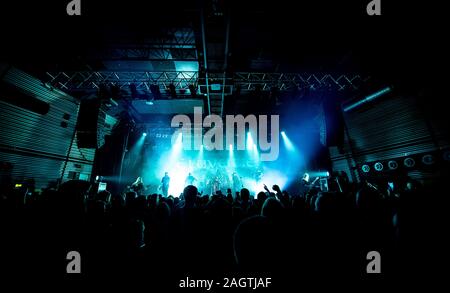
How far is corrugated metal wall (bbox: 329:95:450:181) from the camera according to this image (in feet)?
24.2

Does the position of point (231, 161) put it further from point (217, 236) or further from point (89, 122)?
point (217, 236)

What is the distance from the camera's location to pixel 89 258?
2176 millimetres

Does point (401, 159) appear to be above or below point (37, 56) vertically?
below

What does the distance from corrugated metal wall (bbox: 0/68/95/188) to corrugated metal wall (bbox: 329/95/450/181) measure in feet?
51.5

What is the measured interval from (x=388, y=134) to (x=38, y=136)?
16922 mm

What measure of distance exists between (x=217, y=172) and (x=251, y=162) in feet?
11.2

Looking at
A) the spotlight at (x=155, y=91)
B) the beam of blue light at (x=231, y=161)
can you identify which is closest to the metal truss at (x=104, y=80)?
the spotlight at (x=155, y=91)

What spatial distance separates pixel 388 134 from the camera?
8.63 metres

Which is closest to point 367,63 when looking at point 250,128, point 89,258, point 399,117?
point 399,117

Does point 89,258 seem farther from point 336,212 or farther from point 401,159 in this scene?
point 401,159

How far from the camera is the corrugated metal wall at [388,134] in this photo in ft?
24.2

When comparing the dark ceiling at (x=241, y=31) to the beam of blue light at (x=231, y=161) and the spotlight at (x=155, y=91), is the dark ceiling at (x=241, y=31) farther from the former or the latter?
the beam of blue light at (x=231, y=161)

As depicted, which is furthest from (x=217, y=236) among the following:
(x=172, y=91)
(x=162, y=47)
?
(x=162, y=47)
